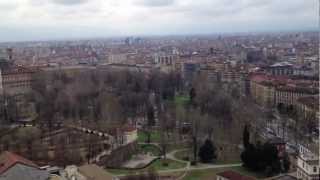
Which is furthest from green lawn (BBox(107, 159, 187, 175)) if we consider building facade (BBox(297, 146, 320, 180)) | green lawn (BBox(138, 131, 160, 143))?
building facade (BBox(297, 146, 320, 180))

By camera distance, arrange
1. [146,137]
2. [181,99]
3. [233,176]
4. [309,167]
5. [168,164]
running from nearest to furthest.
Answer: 1. [309,167]
2. [233,176]
3. [168,164]
4. [146,137]
5. [181,99]

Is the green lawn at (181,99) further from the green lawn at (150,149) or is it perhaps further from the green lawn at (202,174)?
the green lawn at (202,174)

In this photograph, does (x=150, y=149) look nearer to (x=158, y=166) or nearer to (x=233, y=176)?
(x=158, y=166)

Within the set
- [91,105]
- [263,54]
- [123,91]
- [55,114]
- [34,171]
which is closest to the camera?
[34,171]

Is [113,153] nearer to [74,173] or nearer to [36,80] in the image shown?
[74,173]

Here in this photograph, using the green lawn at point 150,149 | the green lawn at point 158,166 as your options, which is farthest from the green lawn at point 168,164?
the green lawn at point 150,149

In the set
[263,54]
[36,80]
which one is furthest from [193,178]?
[263,54]

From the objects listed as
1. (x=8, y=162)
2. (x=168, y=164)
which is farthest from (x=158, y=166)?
(x=8, y=162)
